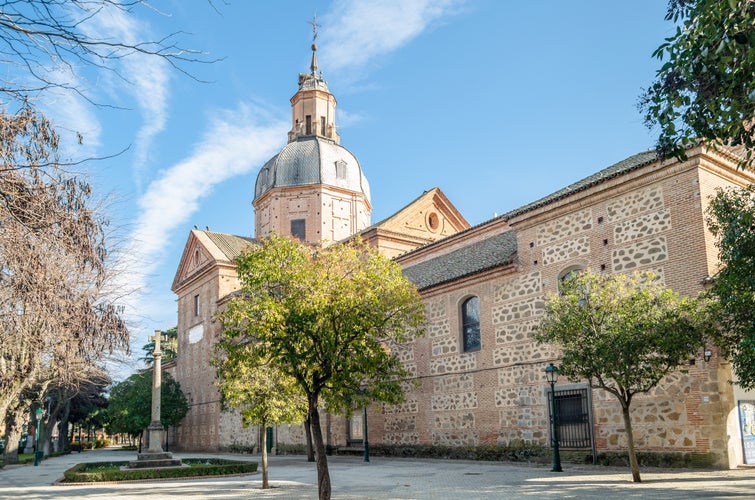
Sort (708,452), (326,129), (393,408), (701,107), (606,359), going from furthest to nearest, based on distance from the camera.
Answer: (326,129), (393,408), (708,452), (606,359), (701,107)

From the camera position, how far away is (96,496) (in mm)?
14953

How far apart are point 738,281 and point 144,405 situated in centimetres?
3737

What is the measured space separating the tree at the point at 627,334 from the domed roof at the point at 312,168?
93.1 feet

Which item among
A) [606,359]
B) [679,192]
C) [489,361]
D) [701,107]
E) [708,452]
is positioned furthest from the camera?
[489,361]

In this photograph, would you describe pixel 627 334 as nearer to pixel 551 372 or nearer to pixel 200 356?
pixel 551 372

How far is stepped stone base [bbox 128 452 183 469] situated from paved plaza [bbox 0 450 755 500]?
3120 millimetres

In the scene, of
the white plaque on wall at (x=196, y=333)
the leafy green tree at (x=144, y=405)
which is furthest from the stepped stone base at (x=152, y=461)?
the white plaque on wall at (x=196, y=333)

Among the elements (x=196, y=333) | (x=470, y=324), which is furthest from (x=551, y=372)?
(x=196, y=333)

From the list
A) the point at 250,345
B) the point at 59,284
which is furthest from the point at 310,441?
the point at 59,284

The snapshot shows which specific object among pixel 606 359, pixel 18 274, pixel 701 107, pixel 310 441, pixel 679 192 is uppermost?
pixel 679 192

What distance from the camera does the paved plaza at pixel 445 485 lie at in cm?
1227

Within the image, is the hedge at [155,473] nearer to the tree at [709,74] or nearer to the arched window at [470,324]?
the arched window at [470,324]

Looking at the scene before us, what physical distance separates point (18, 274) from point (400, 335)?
7.70m

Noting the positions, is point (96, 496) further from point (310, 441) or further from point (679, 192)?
point (679, 192)
